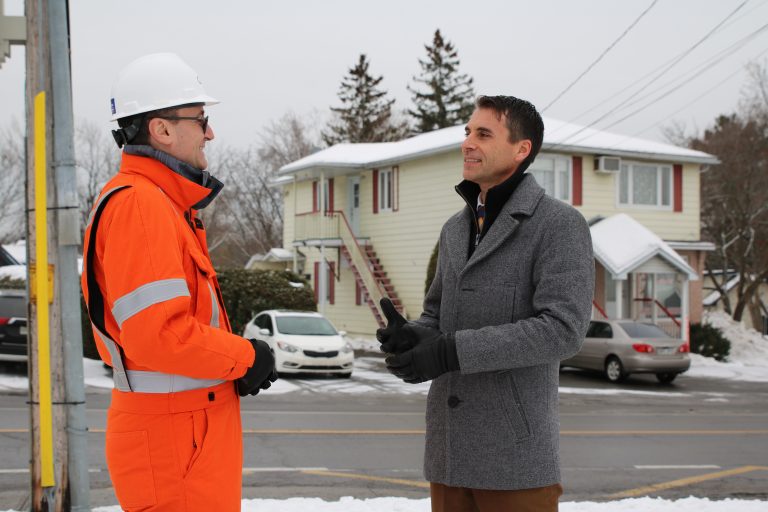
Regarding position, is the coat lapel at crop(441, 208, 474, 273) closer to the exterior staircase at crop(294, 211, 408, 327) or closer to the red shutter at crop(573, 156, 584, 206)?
the red shutter at crop(573, 156, 584, 206)

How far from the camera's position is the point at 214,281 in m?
3.00

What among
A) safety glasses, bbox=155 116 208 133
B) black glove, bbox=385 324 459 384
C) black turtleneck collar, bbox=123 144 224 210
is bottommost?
black glove, bbox=385 324 459 384

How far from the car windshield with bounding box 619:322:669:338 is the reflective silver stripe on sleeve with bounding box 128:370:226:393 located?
56.5ft

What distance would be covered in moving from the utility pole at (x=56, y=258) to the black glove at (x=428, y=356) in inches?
123

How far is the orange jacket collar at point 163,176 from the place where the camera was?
9.42ft

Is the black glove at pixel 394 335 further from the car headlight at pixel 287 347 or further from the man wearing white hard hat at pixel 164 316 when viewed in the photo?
the car headlight at pixel 287 347

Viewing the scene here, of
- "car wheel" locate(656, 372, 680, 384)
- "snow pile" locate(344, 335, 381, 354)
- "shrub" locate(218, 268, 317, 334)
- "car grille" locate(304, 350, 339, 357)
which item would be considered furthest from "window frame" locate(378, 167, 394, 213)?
"car wheel" locate(656, 372, 680, 384)

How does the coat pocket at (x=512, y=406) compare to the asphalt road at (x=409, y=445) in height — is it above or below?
above

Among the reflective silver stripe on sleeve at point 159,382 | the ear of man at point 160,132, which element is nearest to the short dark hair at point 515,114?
the ear of man at point 160,132

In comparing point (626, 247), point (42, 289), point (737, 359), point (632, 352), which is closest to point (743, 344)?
point (737, 359)

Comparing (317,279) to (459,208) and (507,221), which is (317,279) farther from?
(507,221)

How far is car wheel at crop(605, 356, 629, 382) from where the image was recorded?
18594mm

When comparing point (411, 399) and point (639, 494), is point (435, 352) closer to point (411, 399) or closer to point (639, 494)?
point (639, 494)

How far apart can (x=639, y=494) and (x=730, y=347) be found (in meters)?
19.6
